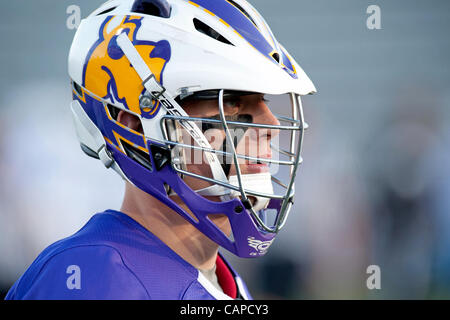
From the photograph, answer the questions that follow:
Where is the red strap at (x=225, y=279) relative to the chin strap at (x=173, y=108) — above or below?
below

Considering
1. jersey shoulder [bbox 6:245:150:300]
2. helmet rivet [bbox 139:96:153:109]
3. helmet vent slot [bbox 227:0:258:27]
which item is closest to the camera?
jersey shoulder [bbox 6:245:150:300]

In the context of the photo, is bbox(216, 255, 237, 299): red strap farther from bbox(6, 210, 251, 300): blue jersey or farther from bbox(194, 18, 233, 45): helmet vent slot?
bbox(194, 18, 233, 45): helmet vent slot

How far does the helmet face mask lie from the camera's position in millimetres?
1130

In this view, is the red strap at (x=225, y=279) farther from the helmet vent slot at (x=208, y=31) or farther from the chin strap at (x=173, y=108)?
the helmet vent slot at (x=208, y=31)

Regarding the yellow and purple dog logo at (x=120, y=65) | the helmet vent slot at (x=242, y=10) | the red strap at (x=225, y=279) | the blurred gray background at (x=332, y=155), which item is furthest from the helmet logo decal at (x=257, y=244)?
the blurred gray background at (x=332, y=155)

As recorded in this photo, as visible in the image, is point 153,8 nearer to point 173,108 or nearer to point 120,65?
point 120,65

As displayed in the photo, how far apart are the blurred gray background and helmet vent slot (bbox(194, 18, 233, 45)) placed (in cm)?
170

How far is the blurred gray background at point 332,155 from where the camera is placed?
2791 millimetres

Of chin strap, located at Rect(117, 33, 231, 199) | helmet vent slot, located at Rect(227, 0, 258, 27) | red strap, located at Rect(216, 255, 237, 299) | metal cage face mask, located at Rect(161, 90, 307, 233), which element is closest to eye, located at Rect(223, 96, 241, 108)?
metal cage face mask, located at Rect(161, 90, 307, 233)

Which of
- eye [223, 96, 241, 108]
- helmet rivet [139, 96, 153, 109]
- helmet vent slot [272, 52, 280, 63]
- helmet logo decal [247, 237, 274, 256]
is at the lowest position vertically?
helmet logo decal [247, 237, 274, 256]

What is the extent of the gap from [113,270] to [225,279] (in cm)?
46

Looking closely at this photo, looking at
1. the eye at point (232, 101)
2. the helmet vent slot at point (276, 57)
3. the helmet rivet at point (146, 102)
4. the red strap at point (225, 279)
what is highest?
the helmet vent slot at point (276, 57)

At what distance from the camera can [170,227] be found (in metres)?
1.21
